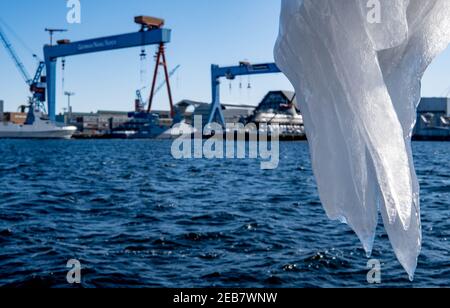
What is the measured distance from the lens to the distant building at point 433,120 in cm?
11375

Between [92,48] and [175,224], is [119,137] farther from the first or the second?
[175,224]

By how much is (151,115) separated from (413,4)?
366 feet

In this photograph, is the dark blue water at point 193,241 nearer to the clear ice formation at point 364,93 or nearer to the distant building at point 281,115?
the clear ice formation at point 364,93

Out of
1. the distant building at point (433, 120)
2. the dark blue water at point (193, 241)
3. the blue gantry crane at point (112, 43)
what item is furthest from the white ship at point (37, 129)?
the dark blue water at point (193, 241)

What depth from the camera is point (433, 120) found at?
121 meters

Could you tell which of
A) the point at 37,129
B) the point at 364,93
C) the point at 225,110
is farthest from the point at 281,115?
the point at 364,93

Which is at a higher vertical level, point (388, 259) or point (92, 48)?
point (92, 48)

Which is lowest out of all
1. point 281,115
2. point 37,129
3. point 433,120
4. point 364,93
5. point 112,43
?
point 364,93

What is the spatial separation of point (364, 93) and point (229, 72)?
81.6 m

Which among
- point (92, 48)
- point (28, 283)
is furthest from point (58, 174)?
point (92, 48)

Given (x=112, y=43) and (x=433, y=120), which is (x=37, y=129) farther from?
(x=433, y=120)

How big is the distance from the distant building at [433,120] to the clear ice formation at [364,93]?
374 ft

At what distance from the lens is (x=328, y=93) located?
3.23m
